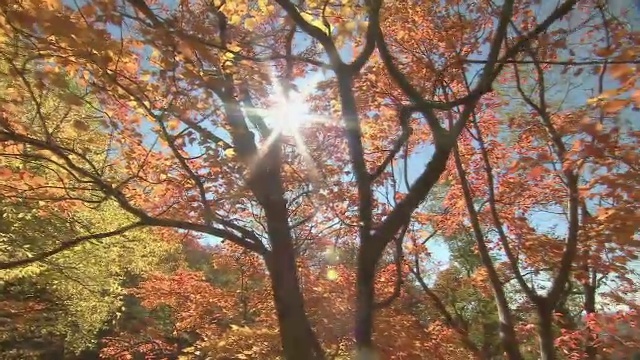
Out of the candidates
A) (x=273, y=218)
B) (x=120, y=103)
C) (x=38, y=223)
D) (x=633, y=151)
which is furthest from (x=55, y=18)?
(x=38, y=223)

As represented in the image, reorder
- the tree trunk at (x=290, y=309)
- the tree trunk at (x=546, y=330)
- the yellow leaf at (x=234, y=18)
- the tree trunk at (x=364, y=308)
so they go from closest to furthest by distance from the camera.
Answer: the tree trunk at (x=364, y=308)
the tree trunk at (x=290, y=309)
the yellow leaf at (x=234, y=18)
the tree trunk at (x=546, y=330)

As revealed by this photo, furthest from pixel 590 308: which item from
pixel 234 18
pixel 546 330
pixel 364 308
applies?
pixel 234 18

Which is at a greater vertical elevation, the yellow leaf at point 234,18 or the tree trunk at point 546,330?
the yellow leaf at point 234,18

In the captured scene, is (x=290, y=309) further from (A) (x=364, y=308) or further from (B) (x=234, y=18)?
(B) (x=234, y=18)

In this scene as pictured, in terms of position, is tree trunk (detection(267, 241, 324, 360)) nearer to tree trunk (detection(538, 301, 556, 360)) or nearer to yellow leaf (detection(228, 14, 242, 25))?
yellow leaf (detection(228, 14, 242, 25))

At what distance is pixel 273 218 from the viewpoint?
4.65 meters

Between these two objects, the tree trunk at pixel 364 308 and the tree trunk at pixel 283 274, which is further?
the tree trunk at pixel 283 274

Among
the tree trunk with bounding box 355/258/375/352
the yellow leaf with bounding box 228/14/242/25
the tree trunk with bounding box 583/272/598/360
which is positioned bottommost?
the tree trunk with bounding box 355/258/375/352

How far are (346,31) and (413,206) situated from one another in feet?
5.90

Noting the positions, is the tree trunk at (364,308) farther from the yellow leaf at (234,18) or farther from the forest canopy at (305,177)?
the yellow leaf at (234,18)

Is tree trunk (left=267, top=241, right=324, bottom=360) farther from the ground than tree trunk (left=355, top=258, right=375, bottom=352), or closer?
farther from the ground

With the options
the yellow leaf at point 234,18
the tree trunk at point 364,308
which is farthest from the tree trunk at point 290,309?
the yellow leaf at point 234,18

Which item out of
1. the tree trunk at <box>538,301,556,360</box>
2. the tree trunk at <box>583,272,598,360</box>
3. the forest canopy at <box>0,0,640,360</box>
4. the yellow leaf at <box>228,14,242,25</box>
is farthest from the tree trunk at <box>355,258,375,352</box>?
the tree trunk at <box>583,272,598,360</box>

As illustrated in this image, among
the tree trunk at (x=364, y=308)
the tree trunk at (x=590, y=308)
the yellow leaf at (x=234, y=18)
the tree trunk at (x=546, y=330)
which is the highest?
the yellow leaf at (x=234, y=18)
